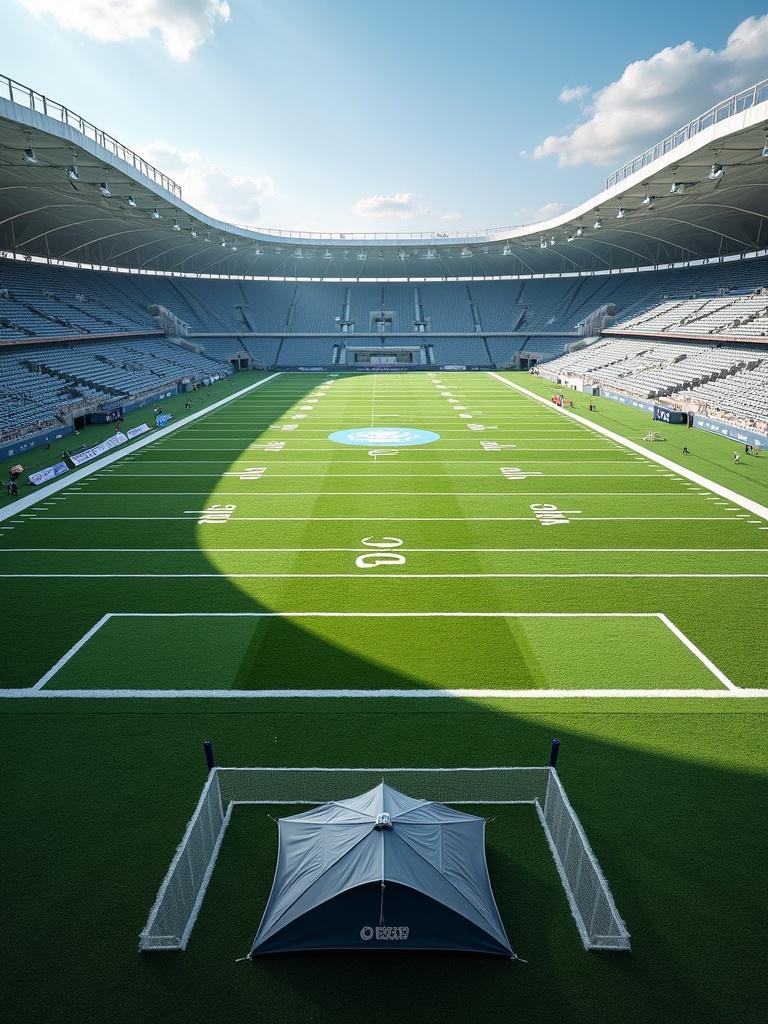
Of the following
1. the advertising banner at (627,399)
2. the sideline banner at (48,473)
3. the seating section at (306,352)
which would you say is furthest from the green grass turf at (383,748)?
the seating section at (306,352)

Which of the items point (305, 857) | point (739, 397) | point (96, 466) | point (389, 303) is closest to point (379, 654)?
point (305, 857)

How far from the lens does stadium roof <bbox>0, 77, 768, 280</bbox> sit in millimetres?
27156

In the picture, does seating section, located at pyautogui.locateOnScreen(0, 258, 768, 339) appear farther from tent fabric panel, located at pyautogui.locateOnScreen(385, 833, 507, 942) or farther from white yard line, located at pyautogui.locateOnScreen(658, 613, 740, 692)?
tent fabric panel, located at pyautogui.locateOnScreen(385, 833, 507, 942)

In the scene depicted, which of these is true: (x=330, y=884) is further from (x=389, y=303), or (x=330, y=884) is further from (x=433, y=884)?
(x=389, y=303)

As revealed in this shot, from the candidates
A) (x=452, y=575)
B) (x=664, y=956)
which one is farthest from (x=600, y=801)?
(x=452, y=575)

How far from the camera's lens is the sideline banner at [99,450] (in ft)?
82.7

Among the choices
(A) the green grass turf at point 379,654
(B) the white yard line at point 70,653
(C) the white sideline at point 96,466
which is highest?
(A) the green grass turf at point 379,654

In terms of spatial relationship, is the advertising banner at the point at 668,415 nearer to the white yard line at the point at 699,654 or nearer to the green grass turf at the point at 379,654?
the white yard line at the point at 699,654

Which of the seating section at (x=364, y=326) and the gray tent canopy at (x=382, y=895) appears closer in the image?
the gray tent canopy at (x=382, y=895)

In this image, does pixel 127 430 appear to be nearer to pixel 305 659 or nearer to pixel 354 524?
pixel 354 524

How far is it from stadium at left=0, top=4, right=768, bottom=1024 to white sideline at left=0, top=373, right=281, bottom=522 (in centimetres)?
21

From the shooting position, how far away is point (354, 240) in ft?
222

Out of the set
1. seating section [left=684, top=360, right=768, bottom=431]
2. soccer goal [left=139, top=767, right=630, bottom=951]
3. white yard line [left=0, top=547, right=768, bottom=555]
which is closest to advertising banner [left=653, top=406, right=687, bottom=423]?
seating section [left=684, top=360, right=768, bottom=431]

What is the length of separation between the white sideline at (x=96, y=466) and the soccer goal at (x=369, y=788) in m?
14.8
